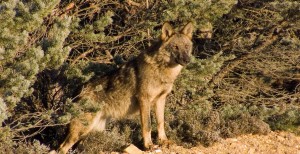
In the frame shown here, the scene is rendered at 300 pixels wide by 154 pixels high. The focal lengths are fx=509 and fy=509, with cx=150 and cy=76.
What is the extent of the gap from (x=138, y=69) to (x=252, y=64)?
3.94m

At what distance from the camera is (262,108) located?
10.7 m

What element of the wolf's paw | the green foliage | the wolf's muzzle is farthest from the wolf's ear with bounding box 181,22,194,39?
the wolf's paw

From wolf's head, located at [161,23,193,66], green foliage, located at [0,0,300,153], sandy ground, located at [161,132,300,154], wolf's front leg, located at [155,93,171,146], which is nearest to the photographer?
green foliage, located at [0,0,300,153]

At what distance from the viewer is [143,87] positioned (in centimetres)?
843

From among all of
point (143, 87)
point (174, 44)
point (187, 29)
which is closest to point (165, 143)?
point (143, 87)

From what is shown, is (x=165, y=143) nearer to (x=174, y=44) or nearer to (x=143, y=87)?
(x=143, y=87)

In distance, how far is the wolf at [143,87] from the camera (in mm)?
8391

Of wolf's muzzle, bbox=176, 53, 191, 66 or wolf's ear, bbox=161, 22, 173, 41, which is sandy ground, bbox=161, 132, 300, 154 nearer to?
wolf's muzzle, bbox=176, 53, 191, 66

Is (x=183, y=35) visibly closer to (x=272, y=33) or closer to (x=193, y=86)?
(x=193, y=86)

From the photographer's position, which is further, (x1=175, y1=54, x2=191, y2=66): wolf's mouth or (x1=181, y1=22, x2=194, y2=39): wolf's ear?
(x1=181, y1=22, x2=194, y2=39): wolf's ear

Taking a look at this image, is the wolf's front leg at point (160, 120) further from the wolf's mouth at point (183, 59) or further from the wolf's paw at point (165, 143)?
the wolf's mouth at point (183, 59)

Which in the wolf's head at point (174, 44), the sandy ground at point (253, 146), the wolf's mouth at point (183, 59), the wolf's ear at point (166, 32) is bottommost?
the sandy ground at point (253, 146)

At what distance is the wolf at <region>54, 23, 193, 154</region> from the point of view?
27.5ft

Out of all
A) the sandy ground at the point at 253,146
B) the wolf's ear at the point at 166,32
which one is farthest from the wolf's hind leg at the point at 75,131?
the wolf's ear at the point at 166,32
